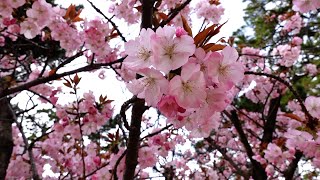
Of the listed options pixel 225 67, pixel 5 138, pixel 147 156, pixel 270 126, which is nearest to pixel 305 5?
pixel 147 156

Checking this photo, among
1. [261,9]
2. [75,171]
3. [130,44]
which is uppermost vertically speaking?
[261,9]

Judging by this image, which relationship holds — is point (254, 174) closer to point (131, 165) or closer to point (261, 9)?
point (131, 165)

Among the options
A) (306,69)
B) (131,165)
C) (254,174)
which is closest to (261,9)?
(306,69)

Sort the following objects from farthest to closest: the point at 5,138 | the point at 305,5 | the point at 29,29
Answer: the point at 5,138, the point at 29,29, the point at 305,5

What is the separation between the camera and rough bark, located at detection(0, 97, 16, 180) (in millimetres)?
3646

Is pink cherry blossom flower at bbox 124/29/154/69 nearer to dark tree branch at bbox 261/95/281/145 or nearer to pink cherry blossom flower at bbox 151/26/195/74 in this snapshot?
pink cherry blossom flower at bbox 151/26/195/74

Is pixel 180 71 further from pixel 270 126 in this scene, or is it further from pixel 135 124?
pixel 270 126

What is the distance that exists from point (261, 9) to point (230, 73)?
6838 millimetres

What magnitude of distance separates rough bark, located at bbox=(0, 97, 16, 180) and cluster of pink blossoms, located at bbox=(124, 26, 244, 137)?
9.25 feet

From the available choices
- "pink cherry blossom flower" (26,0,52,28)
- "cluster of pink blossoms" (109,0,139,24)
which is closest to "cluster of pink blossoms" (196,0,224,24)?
"cluster of pink blossoms" (109,0,139,24)

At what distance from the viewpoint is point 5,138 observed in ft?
12.5

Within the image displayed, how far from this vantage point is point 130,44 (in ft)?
3.74

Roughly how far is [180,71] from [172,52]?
0.07 meters

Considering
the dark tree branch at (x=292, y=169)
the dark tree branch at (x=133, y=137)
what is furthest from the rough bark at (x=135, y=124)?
the dark tree branch at (x=292, y=169)
